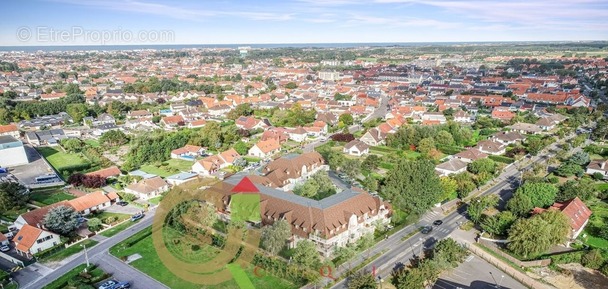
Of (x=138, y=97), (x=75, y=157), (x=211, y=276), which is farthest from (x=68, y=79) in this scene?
(x=211, y=276)

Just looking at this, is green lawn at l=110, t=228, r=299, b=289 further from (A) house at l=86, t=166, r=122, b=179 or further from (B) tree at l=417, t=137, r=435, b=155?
(B) tree at l=417, t=137, r=435, b=155

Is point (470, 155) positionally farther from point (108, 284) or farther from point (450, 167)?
point (108, 284)

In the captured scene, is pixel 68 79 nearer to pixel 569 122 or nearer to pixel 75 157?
pixel 75 157

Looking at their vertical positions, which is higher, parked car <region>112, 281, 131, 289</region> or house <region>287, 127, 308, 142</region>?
house <region>287, 127, 308, 142</region>

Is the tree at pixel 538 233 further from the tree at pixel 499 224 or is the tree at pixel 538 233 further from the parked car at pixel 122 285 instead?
the parked car at pixel 122 285

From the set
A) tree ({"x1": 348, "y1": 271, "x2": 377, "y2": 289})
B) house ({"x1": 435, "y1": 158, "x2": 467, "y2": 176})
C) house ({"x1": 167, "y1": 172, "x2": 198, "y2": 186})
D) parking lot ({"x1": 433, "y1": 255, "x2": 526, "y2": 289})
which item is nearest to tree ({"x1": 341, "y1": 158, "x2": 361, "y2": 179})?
house ({"x1": 435, "y1": 158, "x2": 467, "y2": 176})

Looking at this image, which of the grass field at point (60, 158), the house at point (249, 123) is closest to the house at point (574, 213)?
the house at point (249, 123)

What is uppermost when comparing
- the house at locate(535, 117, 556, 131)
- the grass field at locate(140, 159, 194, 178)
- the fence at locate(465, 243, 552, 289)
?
the house at locate(535, 117, 556, 131)
